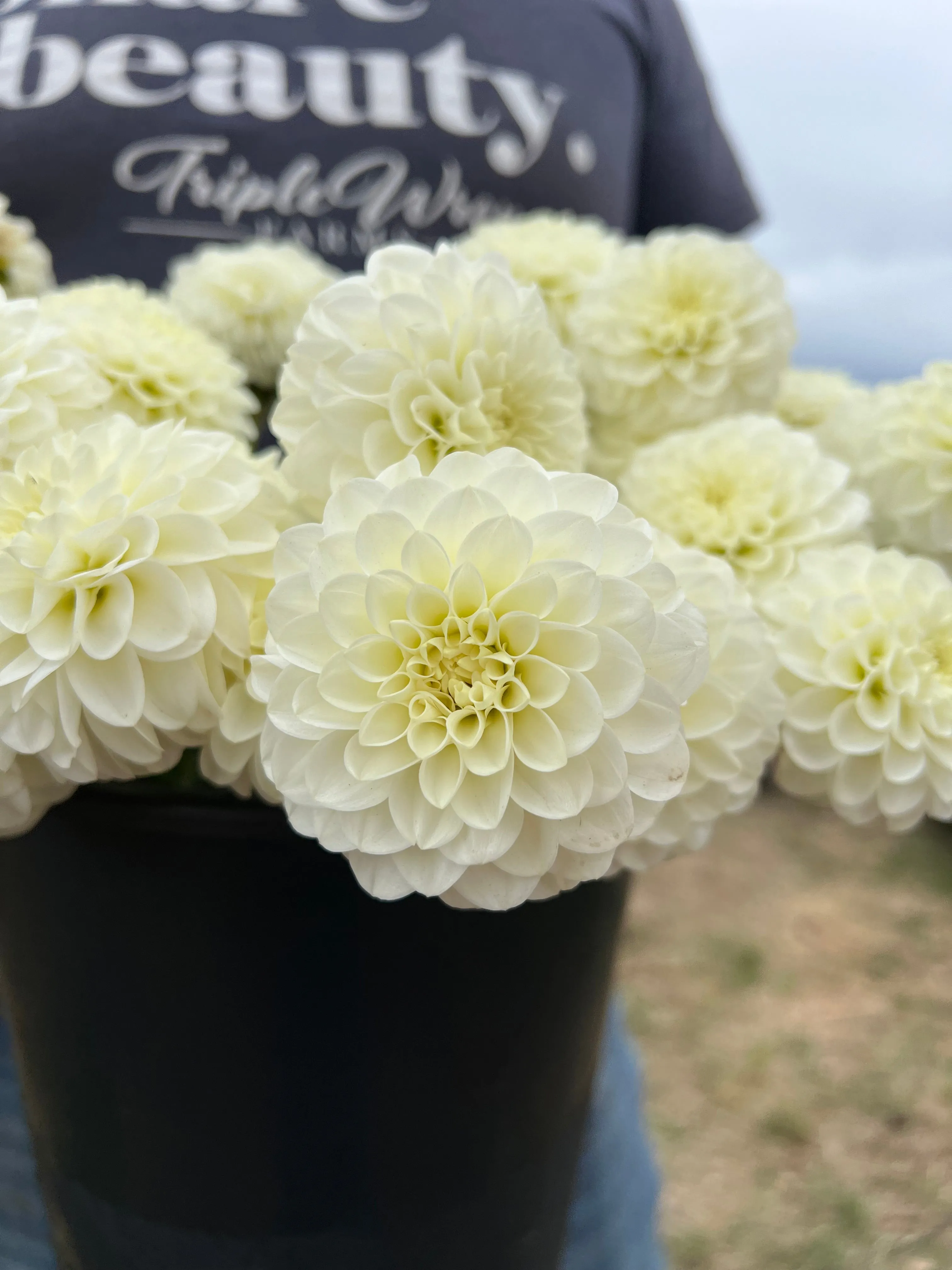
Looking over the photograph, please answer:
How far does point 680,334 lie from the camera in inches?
13.6

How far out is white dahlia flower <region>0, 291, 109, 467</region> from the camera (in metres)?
0.25

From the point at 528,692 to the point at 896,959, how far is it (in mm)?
1388

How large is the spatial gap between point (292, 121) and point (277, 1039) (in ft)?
1.94

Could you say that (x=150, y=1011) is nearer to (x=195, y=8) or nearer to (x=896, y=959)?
(x=195, y=8)

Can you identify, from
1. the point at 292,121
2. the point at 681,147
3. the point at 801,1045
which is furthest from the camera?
the point at 801,1045

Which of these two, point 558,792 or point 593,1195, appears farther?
point 593,1195

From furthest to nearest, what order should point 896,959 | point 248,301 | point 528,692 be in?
1. point 896,959
2. point 248,301
3. point 528,692

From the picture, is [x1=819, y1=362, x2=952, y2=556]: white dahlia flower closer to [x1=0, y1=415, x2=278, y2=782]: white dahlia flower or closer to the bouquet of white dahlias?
the bouquet of white dahlias

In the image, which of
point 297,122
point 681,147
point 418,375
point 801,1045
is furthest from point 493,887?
point 801,1045

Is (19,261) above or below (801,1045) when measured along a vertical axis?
above

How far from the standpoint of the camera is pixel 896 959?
4.57ft

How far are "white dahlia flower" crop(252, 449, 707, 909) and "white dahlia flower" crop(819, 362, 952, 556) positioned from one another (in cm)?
17

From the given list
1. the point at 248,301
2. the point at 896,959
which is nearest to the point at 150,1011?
the point at 248,301

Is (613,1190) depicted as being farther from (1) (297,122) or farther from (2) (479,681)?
(1) (297,122)
